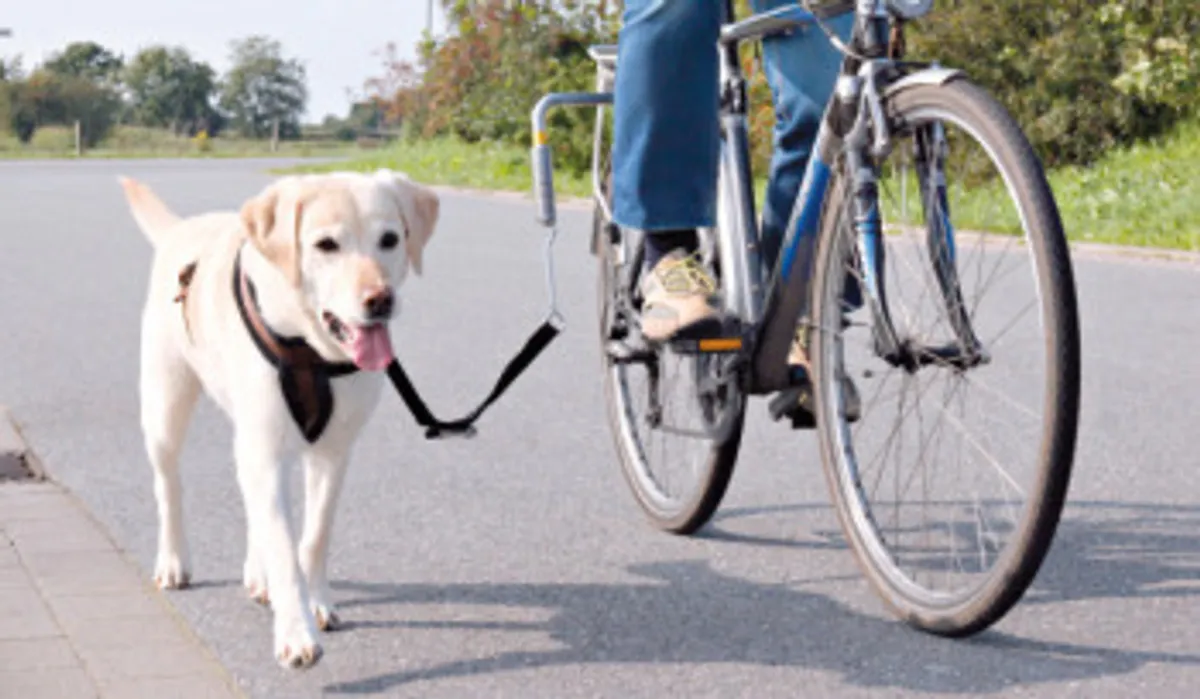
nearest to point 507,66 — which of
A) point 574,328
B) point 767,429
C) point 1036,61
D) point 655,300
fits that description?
point 1036,61

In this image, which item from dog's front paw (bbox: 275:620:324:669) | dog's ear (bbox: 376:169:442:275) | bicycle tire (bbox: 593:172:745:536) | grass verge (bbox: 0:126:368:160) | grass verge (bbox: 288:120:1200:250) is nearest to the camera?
dog's front paw (bbox: 275:620:324:669)

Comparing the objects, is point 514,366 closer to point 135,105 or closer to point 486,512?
point 486,512

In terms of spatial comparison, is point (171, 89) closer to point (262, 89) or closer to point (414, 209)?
point (262, 89)

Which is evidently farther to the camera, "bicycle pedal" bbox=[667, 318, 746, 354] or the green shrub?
the green shrub

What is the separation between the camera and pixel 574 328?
9.10 meters

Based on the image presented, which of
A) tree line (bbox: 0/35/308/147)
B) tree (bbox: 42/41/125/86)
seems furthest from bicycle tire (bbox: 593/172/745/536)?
tree (bbox: 42/41/125/86)

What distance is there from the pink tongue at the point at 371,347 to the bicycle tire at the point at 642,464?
980 mm

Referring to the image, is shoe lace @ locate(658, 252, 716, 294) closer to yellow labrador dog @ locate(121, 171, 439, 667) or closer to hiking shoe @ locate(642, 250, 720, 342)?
hiking shoe @ locate(642, 250, 720, 342)

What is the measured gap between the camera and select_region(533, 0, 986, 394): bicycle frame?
3.64 meters

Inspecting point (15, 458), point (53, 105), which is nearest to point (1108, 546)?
point (15, 458)

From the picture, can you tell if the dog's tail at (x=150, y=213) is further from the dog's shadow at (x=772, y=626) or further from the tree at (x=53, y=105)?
the tree at (x=53, y=105)

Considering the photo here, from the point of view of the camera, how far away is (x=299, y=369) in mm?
3627

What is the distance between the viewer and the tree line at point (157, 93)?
78.7 m

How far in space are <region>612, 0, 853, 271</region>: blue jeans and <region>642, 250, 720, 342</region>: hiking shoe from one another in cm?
10
